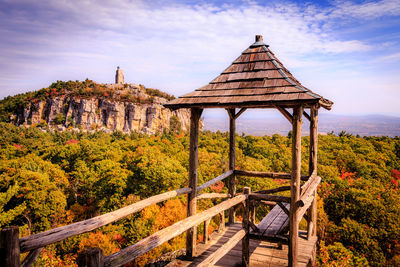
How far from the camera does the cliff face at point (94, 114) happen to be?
98438mm

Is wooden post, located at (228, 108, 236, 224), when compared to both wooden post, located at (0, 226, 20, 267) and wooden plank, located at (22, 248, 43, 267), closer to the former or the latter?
wooden plank, located at (22, 248, 43, 267)

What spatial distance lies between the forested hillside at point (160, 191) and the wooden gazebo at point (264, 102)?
1713cm

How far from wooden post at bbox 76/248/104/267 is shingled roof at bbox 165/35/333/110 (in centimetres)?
349

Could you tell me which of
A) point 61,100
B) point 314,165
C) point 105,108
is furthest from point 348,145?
point 61,100

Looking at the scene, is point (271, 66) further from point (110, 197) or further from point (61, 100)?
point (61, 100)

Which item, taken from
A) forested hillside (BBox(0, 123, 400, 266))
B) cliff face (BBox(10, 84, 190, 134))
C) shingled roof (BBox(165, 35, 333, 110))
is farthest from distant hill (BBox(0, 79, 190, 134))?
shingled roof (BBox(165, 35, 333, 110))

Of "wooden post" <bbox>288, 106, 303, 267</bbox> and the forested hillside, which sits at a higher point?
"wooden post" <bbox>288, 106, 303, 267</bbox>

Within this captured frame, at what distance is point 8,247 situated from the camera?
225 cm

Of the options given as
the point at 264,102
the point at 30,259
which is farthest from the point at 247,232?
the point at 30,259

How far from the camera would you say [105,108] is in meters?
100

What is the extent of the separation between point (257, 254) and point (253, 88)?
3966 mm

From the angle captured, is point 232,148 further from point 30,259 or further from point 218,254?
point 30,259

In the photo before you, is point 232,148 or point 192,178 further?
point 232,148

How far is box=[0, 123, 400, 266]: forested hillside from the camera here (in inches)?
875
